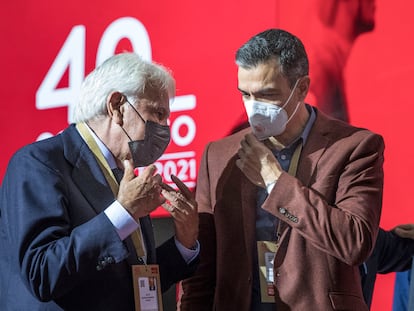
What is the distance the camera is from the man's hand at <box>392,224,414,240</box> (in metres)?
2.48

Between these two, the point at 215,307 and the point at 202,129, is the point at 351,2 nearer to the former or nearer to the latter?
the point at 202,129

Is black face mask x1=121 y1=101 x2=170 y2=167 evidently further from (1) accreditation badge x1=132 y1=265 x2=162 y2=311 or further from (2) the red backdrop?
(2) the red backdrop

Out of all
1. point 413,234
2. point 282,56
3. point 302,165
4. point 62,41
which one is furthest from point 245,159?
point 62,41

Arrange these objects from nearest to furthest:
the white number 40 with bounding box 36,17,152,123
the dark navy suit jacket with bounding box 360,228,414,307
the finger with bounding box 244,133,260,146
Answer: the finger with bounding box 244,133,260,146, the dark navy suit jacket with bounding box 360,228,414,307, the white number 40 with bounding box 36,17,152,123

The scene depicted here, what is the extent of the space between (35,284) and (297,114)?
876 mm

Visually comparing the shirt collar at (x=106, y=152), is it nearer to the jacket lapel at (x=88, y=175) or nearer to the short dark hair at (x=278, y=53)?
the jacket lapel at (x=88, y=175)

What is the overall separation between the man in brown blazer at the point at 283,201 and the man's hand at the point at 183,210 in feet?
0.30

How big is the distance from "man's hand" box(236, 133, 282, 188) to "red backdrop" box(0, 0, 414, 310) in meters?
0.70

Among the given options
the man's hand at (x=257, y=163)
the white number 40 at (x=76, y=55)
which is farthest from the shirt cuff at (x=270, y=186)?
the white number 40 at (x=76, y=55)

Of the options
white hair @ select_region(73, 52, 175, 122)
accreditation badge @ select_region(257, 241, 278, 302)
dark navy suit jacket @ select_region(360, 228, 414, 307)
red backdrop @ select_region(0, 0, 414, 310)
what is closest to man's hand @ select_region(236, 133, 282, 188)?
accreditation badge @ select_region(257, 241, 278, 302)

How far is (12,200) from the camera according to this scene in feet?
6.43

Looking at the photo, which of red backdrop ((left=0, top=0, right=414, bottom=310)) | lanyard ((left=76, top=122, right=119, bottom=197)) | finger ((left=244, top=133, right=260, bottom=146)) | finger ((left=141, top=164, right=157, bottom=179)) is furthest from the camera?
red backdrop ((left=0, top=0, right=414, bottom=310))

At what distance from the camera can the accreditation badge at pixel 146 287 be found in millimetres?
2055

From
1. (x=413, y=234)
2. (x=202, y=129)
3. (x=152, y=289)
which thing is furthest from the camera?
(x=202, y=129)
